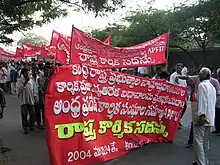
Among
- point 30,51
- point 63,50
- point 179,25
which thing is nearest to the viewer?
point 63,50

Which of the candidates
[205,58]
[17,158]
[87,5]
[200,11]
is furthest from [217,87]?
[205,58]

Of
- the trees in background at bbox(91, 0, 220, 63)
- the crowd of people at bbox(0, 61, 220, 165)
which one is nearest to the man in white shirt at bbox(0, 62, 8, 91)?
the trees in background at bbox(91, 0, 220, 63)

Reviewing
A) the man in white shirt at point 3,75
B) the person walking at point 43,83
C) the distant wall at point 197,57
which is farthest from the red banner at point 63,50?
the distant wall at point 197,57

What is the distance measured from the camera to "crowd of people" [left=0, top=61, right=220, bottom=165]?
6137 mm

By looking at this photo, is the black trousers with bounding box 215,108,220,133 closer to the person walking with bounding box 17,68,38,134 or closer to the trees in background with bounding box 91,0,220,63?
the person walking with bounding box 17,68,38,134

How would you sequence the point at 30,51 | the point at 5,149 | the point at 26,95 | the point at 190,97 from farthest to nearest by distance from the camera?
the point at 30,51, the point at 26,95, the point at 190,97, the point at 5,149

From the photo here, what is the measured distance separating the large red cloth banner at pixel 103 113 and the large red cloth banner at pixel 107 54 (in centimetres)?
107

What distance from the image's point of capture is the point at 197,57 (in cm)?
2444

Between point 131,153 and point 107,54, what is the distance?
2.51 meters

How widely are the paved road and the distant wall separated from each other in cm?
1437

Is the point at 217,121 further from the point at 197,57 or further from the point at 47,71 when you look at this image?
the point at 197,57

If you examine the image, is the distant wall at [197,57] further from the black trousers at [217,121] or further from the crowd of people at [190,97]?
the black trousers at [217,121]

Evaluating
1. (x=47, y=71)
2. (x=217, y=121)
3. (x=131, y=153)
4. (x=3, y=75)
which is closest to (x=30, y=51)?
(x=3, y=75)

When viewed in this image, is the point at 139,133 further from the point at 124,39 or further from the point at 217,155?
the point at 124,39
